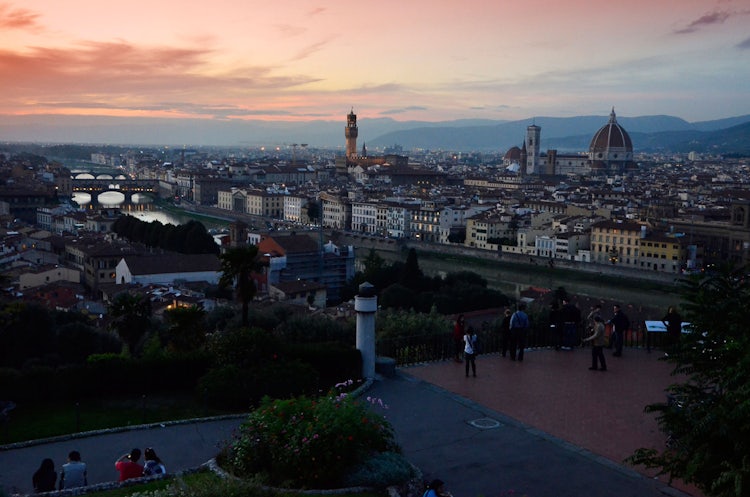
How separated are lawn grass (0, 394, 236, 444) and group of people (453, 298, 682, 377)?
2.22m

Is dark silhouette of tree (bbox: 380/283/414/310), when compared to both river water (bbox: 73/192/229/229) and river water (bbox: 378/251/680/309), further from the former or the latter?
river water (bbox: 73/192/229/229)

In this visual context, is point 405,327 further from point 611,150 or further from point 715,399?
point 611,150

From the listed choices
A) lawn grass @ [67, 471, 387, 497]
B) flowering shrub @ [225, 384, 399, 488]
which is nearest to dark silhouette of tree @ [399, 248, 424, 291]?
flowering shrub @ [225, 384, 399, 488]

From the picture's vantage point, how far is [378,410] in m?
5.92

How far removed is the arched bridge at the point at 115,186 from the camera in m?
76.6

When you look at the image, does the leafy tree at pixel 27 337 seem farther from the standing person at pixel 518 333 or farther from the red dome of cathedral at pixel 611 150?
the red dome of cathedral at pixel 611 150

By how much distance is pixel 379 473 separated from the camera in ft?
13.9

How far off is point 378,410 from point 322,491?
1.83 metres

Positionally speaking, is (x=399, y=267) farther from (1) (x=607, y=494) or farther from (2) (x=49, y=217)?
(2) (x=49, y=217)

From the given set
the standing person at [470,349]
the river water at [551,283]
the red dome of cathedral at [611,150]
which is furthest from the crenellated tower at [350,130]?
the standing person at [470,349]

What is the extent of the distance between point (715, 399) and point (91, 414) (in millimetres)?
4319

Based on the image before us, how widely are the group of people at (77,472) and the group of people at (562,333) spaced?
3.04m

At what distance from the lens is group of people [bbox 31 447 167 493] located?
442 centimetres

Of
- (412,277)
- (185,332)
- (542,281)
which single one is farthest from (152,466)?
(542,281)
